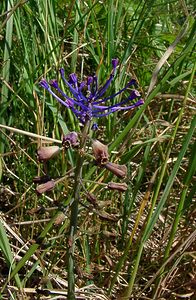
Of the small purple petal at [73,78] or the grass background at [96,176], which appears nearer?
the small purple petal at [73,78]

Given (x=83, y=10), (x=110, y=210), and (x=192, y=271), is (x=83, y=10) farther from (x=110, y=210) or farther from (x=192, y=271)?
(x=192, y=271)

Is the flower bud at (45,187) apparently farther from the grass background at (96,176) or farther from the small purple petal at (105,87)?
the grass background at (96,176)

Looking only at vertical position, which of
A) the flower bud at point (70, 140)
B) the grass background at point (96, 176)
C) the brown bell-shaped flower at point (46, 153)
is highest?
the flower bud at point (70, 140)

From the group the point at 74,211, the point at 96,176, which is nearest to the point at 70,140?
the point at 74,211

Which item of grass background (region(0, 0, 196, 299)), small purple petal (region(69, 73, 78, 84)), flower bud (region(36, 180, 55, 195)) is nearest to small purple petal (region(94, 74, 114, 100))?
small purple petal (region(69, 73, 78, 84))

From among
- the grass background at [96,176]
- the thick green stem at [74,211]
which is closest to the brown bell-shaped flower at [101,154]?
the thick green stem at [74,211]

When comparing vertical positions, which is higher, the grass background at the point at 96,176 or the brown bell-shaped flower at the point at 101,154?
the brown bell-shaped flower at the point at 101,154

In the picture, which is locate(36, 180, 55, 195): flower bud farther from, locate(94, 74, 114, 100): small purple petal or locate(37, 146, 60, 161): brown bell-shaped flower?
locate(94, 74, 114, 100): small purple petal
